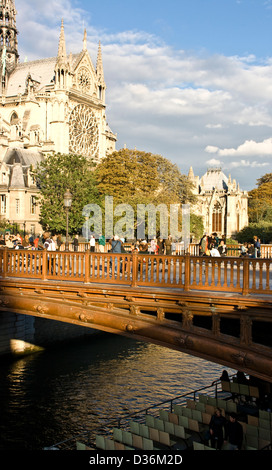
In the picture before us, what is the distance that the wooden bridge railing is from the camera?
12.8 metres

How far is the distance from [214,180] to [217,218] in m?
12.6

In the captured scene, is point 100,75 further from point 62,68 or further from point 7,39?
point 7,39

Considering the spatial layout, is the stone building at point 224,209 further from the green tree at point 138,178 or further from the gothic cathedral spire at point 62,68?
the green tree at point 138,178

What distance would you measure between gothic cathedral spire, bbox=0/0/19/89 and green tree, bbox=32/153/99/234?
142 ft

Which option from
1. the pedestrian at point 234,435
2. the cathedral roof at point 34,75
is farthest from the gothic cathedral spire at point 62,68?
the pedestrian at point 234,435

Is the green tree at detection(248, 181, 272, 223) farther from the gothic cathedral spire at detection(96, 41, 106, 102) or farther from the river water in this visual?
the river water

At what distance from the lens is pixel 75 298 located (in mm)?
15617

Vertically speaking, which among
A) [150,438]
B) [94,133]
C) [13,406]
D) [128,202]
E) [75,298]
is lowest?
[13,406]

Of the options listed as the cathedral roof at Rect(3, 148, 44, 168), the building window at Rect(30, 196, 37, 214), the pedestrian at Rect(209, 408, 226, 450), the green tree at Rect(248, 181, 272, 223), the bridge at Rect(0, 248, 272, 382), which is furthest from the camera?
the green tree at Rect(248, 181, 272, 223)

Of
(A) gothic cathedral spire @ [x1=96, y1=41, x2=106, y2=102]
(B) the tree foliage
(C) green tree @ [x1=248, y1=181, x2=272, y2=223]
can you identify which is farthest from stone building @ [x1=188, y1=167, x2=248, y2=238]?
(B) the tree foliage

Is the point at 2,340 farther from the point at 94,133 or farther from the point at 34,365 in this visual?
the point at 94,133
